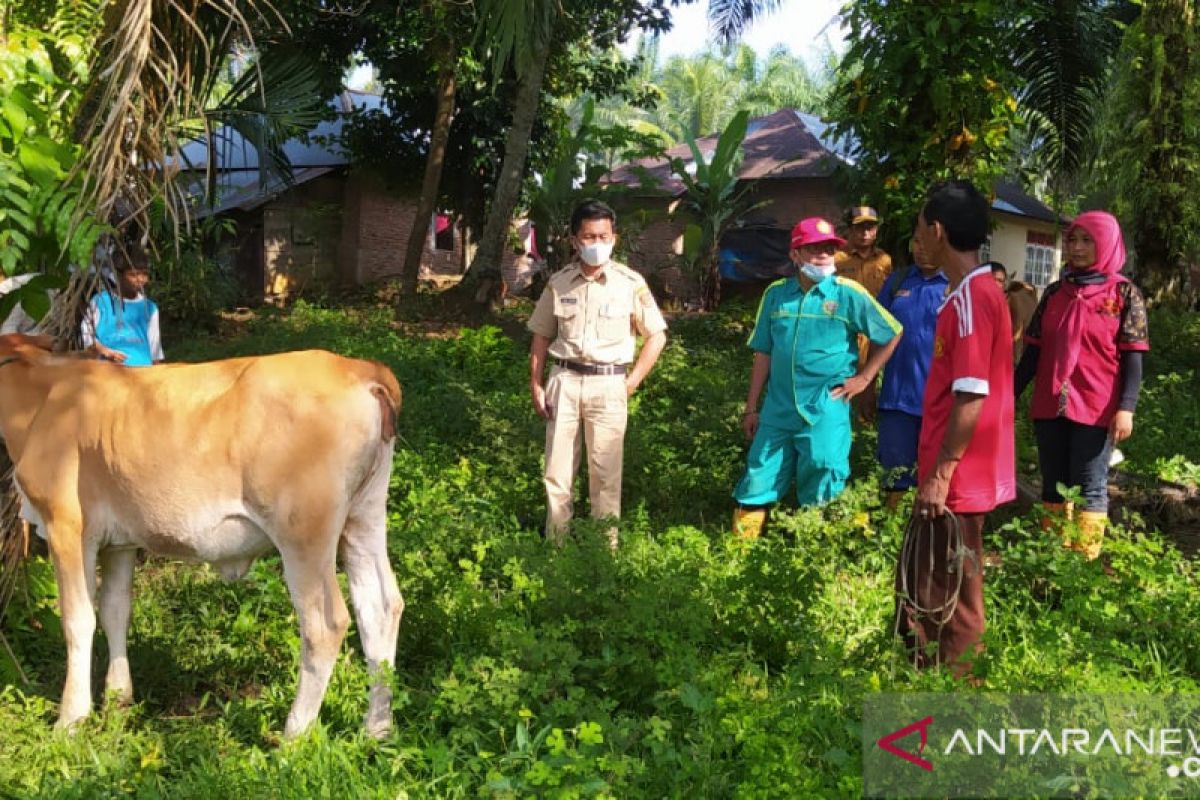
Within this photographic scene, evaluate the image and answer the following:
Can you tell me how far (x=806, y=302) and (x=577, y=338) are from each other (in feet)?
4.28

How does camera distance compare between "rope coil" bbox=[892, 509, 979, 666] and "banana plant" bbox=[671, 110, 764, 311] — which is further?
"banana plant" bbox=[671, 110, 764, 311]

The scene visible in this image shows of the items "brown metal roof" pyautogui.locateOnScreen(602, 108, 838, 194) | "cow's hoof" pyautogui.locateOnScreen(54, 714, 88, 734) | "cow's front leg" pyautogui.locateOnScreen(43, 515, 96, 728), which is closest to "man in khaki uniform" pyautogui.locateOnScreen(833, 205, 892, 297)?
"cow's front leg" pyautogui.locateOnScreen(43, 515, 96, 728)

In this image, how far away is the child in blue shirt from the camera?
5.36 metres

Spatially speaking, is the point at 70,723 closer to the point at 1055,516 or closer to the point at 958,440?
the point at 958,440

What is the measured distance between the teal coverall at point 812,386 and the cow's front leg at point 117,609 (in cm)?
322

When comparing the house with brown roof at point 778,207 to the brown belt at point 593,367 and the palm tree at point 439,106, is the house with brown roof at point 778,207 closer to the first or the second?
the palm tree at point 439,106

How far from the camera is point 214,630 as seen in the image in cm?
509

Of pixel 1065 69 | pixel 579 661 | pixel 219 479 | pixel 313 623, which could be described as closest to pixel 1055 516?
pixel 579 661

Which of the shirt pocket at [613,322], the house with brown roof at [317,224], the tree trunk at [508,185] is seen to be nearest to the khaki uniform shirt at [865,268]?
the shirt pocket at [613,322]

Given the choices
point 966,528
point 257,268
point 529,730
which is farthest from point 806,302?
point 257,268

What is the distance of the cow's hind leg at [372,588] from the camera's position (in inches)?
171

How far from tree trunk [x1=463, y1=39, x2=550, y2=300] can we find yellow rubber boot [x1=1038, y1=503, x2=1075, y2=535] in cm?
898

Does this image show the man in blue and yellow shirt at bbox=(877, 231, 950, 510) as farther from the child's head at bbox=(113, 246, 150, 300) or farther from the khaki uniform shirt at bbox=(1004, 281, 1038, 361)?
the child's head at bbox=(113, 246, 150, 300)

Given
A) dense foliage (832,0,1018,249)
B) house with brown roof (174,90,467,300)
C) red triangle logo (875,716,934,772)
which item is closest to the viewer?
red triangle logo (875,716,934,772)
